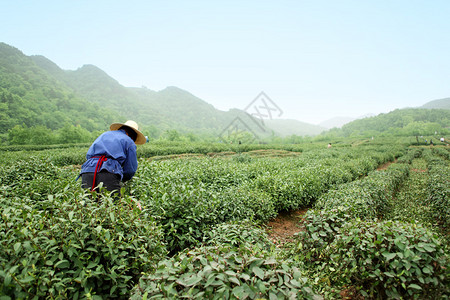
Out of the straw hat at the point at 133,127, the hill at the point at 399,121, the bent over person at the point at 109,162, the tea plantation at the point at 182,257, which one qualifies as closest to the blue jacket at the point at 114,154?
the bent over person at the point at 109,162

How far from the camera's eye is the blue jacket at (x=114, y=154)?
302cm

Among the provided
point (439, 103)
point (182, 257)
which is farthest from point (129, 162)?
point (439, 103)

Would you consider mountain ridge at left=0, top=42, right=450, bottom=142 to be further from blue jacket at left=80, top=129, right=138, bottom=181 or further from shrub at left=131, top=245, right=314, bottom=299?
shrub at left=131, top=245, right=314, bottom=299

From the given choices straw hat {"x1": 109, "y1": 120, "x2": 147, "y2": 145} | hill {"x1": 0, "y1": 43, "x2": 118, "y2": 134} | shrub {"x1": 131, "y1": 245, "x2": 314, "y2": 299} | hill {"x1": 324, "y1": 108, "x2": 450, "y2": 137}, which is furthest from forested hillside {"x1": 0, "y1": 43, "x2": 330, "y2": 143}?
hill {"x1": 324, "y1": 108, "x2": 450, "y2": 137}

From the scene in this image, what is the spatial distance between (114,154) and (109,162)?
13 cm

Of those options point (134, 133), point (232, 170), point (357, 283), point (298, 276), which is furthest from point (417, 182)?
point (134, 133)

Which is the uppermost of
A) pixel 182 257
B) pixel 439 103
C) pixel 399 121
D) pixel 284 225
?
pixel 439 103

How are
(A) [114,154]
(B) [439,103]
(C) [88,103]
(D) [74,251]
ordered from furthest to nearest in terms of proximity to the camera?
(B) [439,103] < (C) [88,103] < (A) [114,154] < (D) [74,251]

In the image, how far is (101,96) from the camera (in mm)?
124688

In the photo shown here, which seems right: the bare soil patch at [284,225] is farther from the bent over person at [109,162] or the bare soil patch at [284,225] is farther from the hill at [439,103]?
the hill at [439,103]

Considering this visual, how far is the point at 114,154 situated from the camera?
3076 mm

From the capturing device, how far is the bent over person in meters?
2.96

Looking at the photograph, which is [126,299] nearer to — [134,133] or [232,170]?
[134,133]

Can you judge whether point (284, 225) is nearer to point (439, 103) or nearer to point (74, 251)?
point (74, 251)
